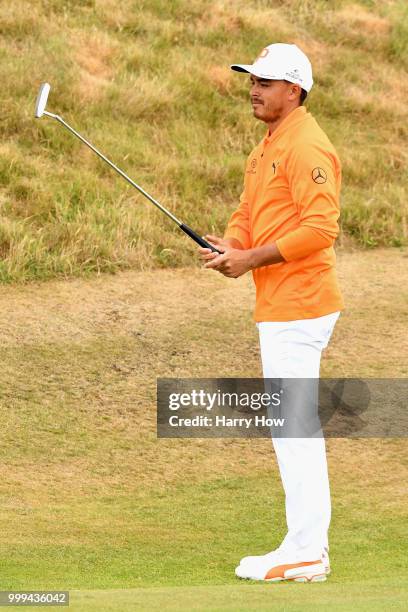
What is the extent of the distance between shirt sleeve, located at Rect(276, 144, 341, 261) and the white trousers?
295 mm

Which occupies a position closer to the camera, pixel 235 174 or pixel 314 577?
pixel 314 577

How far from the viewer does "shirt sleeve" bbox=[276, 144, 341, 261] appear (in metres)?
5.59

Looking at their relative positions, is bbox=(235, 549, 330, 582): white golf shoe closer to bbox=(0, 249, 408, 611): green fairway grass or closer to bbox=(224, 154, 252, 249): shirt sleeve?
bbox=(0, 249, 408, 611): green fairway grass

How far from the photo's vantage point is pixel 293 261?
5.72 m

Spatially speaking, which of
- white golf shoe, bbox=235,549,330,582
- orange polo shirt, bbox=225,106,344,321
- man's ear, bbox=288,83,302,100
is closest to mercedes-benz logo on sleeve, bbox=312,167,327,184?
orange polo shirt, bbox=225,106,344,321

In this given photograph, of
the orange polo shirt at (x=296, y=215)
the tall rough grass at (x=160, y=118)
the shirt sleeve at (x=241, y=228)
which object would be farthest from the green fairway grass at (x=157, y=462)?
the shirt sleeve at (x=241, y=228)

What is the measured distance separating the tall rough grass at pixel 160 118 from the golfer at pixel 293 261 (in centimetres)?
622

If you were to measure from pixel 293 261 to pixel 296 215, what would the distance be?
182mm

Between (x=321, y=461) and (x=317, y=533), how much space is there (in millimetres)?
290

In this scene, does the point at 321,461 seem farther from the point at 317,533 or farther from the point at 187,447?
the point at 187,447

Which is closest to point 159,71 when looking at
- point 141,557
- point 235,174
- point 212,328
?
point 235,174

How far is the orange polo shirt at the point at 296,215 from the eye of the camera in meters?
5.61

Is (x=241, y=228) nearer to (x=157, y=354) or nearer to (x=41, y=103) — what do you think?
(x=41, y=103)

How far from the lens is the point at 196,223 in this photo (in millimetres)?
13070
